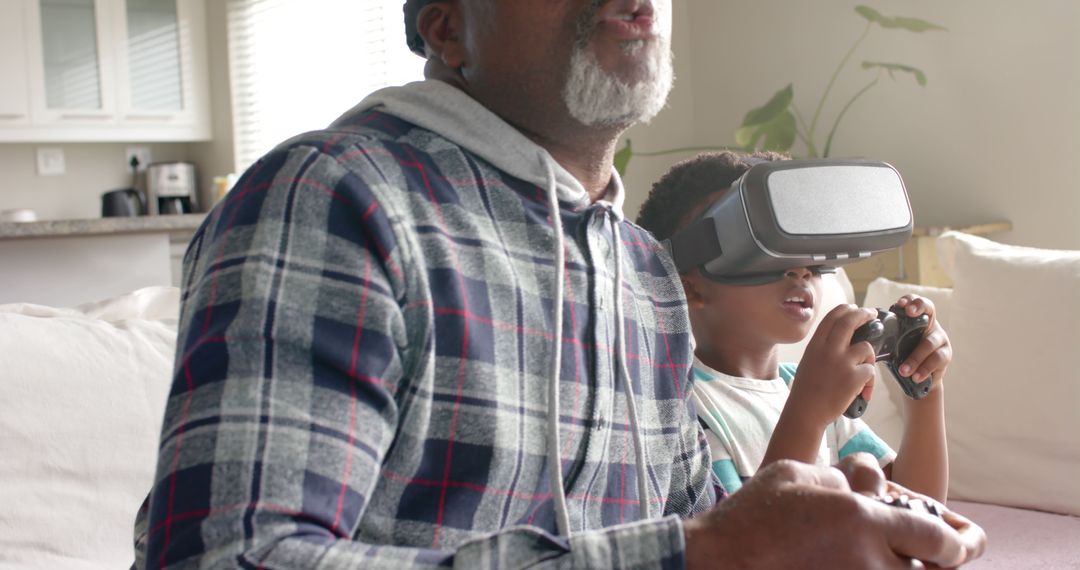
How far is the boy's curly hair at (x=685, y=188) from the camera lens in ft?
4.34

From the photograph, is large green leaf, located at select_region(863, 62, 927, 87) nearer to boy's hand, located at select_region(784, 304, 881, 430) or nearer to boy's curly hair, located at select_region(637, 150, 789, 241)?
boy's curly hair, located at select_region(637, 150, 789, 241)

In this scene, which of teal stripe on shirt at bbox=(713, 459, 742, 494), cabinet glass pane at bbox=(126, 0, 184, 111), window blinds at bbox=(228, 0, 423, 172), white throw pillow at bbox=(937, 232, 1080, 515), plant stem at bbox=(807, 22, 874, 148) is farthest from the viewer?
cabinet glass pane at bbox=(126, 0, 184, 111)

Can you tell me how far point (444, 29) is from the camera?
0.94 meters

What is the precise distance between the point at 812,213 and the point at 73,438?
949 millimetres

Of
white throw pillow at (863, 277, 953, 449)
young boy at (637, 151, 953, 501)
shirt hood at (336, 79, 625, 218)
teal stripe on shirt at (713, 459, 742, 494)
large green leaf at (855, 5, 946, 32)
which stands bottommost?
white throw pillow at (863, 277, 953, 449)

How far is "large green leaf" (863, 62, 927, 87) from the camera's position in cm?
300

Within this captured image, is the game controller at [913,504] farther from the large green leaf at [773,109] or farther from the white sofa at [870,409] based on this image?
the large green leaf at [773,109]

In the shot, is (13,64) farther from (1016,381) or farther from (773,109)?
(1016,381)

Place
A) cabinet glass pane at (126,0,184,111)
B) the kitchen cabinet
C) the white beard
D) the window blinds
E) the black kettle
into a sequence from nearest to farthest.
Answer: the white beard < the window blinds < the kitchen cabinet < the black kettle < cabinet glass pane at (126,0,184,111)

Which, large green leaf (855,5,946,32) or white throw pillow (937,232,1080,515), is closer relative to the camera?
white throw pillow (937,232,1080,515)

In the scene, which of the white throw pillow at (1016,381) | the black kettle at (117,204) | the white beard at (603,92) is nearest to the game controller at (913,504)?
the white beard at (603,92)

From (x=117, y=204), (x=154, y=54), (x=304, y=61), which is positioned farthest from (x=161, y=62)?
(x=304, y=61)

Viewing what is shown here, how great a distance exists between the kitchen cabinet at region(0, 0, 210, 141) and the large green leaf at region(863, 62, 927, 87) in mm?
2759

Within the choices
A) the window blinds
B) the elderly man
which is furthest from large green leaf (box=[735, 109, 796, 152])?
the elderly man
